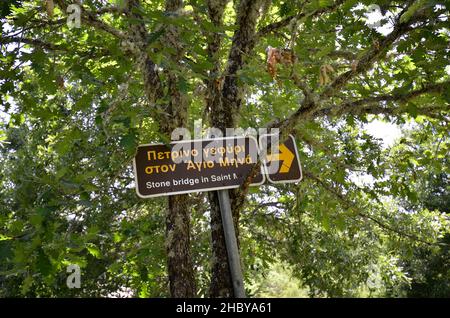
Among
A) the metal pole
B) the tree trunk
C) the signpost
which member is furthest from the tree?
the metal pole

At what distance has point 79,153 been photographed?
5531 mm

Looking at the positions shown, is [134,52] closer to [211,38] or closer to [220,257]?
[211,38]

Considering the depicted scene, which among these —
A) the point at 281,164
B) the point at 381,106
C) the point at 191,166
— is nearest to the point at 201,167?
the point at 191,166

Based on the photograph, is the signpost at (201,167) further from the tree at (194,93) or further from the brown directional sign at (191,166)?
the tree at (194,93)

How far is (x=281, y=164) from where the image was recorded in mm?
2641

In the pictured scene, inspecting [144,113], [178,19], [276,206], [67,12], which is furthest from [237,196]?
[276,206]

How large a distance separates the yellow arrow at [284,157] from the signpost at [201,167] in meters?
0.02

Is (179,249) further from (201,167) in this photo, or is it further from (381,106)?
(381,106)

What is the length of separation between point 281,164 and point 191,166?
511mm

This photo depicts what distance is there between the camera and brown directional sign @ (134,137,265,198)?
2.41 m

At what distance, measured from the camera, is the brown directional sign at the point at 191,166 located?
2.41 metres

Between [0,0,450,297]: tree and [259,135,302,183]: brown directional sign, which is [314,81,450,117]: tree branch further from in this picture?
[259,135,302,183]: brown directional sign

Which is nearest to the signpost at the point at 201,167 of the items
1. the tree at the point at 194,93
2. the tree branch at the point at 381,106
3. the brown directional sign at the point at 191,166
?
the brown directional sign at the point at 191,166

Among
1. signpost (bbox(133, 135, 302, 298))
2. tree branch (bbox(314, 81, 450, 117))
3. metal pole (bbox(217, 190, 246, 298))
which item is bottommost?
metal pole (bbox(217, 190, 246, 298))
